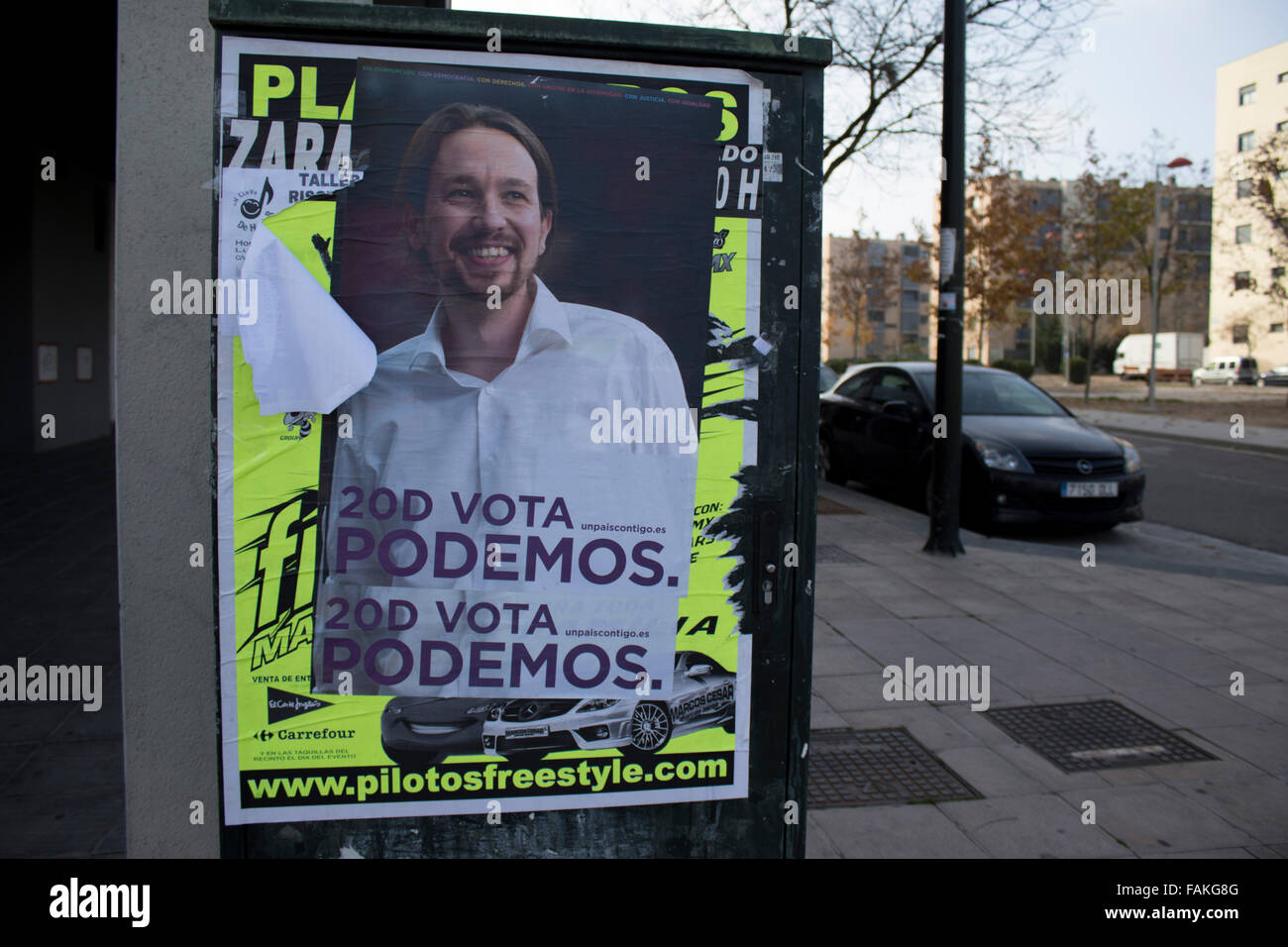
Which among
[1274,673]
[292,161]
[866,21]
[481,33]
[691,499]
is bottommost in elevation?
[1274,673]

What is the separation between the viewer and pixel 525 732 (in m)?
2.21

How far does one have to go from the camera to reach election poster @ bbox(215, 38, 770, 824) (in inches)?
83.7

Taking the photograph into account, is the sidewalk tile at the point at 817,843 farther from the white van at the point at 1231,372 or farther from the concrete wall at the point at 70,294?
the white van at the point at 1231,372

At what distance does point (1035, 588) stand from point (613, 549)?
5.56 metres

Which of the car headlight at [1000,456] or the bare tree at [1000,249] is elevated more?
the bare tree at [1000,249]

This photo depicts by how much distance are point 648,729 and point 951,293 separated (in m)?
6.49

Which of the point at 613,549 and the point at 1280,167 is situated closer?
the point at 613,549

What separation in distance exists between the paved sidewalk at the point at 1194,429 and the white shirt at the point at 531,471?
55.6 ft

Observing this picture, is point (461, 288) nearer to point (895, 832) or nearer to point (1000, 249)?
point (895, 832)

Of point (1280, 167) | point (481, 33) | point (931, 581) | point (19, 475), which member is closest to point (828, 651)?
point (931, 581)

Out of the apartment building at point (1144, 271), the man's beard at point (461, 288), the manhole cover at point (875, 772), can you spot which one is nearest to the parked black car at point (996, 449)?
the manhole cover at point (875, 772)

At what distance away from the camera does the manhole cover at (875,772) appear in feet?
12.0
